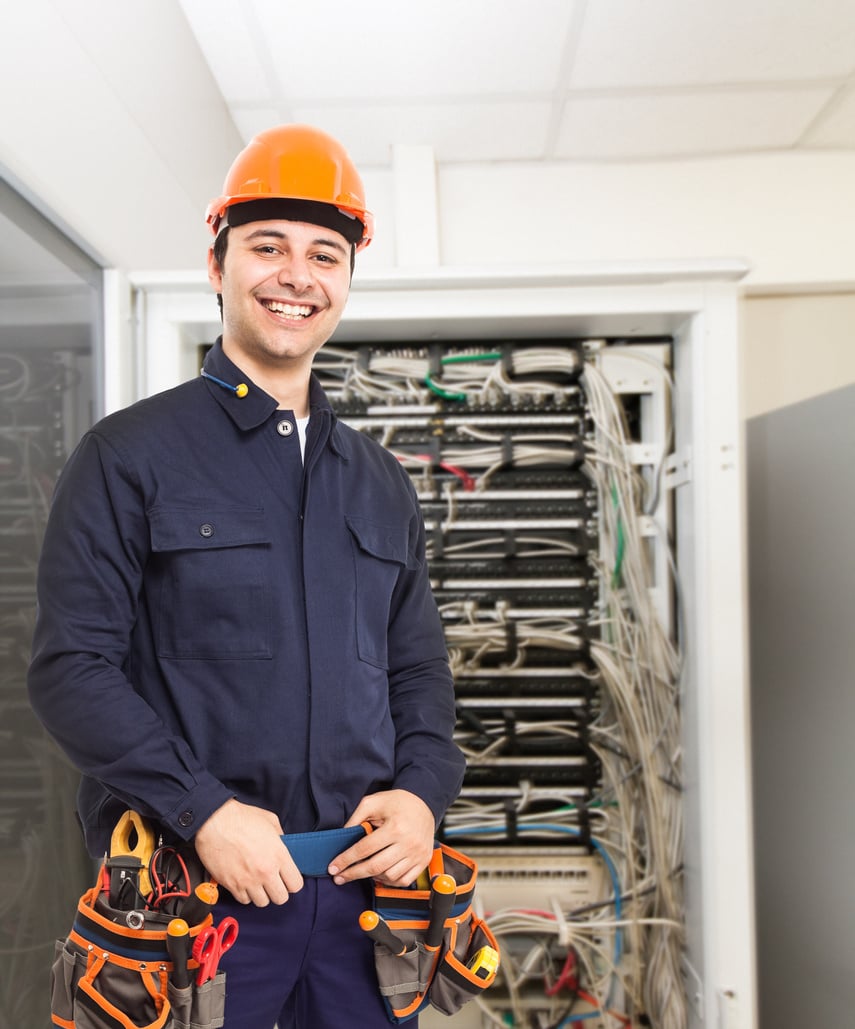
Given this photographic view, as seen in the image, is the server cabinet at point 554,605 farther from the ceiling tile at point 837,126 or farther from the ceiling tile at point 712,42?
the ceiling tile at point 837,126

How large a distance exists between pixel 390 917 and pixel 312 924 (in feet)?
0.32

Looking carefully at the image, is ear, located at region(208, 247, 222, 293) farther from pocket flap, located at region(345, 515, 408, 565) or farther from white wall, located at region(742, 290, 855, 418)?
white wall, located at region(742, 290, 855, 418)

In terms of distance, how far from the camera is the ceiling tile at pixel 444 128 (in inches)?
90.9

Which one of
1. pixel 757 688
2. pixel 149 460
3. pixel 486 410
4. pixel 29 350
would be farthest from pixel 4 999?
pixel 757 688

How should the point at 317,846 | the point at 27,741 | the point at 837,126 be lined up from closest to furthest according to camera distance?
1. the point at 317,846
2. the point at 27,741
3. the point at 837,126

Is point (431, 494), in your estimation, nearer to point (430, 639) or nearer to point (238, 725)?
point (430, 639)

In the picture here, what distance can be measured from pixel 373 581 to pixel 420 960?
18.9 inches

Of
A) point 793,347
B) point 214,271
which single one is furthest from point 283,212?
point 793,347

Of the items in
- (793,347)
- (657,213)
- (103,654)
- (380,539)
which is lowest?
(103,654)

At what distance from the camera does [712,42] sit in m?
2.01

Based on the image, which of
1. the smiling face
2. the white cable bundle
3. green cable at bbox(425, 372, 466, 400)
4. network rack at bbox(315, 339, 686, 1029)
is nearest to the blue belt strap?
the smiling face

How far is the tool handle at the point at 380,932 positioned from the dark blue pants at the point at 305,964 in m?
0.04

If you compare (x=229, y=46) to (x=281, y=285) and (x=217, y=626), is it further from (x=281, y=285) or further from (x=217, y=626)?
(x=217, y=626)

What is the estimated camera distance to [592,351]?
6.04 ft
